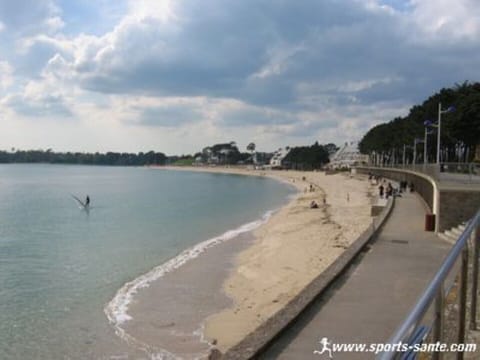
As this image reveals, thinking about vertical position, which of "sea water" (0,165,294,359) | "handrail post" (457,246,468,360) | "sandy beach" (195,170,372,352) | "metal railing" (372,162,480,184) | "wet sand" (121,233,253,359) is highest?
"metal railing" (372,162,480,184)

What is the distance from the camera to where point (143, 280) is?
58.8 ft

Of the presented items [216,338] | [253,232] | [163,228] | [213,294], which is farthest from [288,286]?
[163,228]

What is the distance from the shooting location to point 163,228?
33656 millimetres

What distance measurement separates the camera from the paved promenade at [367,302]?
7.09 meters

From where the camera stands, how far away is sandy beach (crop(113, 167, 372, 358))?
1182 cm

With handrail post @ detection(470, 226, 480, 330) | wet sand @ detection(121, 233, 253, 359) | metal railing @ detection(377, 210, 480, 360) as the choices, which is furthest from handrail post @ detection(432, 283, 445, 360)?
wet sand @ detection(121, 233, 253, 359)

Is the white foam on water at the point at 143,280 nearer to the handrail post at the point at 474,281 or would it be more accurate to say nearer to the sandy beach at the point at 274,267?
the sandy beach at the point at 274,267

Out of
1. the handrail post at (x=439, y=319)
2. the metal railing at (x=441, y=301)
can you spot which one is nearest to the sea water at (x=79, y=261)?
the metal railing at (x=441, y=301)

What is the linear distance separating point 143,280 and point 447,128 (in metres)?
48.7

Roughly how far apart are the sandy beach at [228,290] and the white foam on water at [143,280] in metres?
0.32

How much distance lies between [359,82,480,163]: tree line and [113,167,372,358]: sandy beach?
17014 mm

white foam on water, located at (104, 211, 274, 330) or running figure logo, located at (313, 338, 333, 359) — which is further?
white foam on water, located at (104, 211, 274, 330)

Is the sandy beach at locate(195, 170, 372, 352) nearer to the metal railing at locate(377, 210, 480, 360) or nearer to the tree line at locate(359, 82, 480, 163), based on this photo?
the metal railing at locate(377, 210, 480, 360)

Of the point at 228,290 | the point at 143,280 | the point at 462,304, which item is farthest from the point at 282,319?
the point at 143,280
